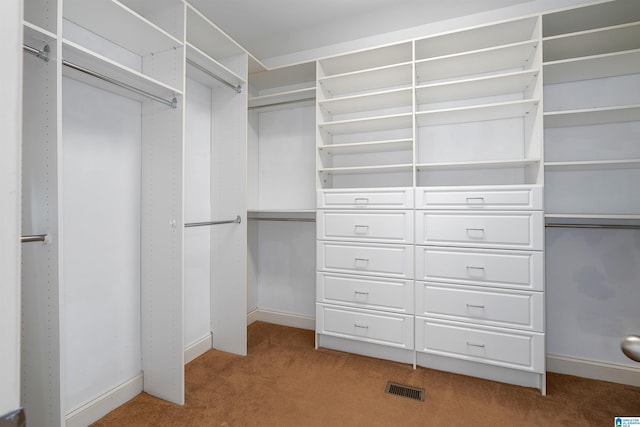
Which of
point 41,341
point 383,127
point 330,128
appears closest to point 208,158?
point 330,128

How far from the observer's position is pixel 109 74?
1.66 m

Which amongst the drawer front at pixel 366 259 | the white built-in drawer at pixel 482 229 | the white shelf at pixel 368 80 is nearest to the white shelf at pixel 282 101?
the white shelf at pixel 368 80

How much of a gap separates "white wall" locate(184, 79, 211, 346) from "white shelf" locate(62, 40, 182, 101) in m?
0.54

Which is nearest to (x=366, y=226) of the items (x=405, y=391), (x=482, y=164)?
(x=482, y=164)

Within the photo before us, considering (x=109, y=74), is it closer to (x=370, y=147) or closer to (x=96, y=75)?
(x=96, y=75)

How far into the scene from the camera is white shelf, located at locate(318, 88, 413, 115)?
248cm

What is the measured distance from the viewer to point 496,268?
2.13m

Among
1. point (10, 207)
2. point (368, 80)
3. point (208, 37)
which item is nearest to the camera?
point (10, 207)

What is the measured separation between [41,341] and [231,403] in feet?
3.60

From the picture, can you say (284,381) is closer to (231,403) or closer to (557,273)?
(231,403)

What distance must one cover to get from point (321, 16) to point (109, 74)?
5.50 feet

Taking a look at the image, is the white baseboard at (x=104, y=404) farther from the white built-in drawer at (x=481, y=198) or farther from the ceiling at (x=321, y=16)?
the ceiling at (x=321, y=16)

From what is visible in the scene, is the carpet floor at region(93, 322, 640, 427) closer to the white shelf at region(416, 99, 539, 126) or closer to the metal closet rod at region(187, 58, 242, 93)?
the white shelf at region(416, 99, 539, 126)

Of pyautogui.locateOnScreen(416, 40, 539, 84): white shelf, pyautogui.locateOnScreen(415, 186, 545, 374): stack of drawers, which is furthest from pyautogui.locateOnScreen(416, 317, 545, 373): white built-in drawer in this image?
Answer: pyautogui.locateOnScreen(416, 40, 539, 84): white shelf
